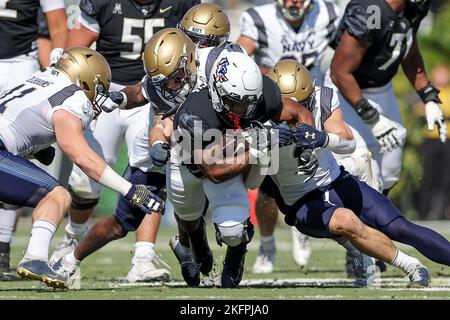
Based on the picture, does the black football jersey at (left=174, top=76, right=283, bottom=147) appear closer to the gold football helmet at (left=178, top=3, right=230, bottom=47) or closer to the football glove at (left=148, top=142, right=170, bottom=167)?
the football glove at (left=148, top=142, right=170, bottom=167)

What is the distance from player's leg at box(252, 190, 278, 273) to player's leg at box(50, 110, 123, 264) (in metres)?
1.13

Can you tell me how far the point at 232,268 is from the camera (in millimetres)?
6801

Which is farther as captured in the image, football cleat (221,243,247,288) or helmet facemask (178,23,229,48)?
helmet facemask (178,23,229,48)

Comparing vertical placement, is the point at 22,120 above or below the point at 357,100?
above

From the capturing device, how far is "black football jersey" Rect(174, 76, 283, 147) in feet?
20.7

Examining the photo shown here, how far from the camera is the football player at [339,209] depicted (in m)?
6.42

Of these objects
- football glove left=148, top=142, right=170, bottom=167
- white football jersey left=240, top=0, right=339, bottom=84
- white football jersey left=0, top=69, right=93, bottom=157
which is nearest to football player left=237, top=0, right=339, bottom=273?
white football jersey left=240, top=0, right=339, bottom=84

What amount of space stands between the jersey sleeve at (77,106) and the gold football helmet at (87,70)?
196 mm

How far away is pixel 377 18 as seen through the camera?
803cm

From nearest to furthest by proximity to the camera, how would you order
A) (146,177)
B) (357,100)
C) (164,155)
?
1. (164,155)
2. (146,177)
3. (357,100)

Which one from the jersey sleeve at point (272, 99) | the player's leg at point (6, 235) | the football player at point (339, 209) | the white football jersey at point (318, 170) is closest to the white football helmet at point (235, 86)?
the jersey sleeve at point (272, 99)
